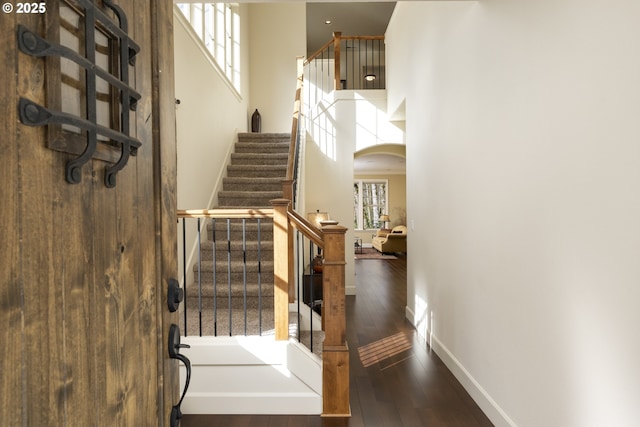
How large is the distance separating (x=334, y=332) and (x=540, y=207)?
4.78ft

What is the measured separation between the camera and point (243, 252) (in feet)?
10.9

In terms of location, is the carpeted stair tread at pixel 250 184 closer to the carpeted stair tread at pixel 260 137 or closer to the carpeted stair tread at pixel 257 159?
the carpeted stair tread at pixel 257 159

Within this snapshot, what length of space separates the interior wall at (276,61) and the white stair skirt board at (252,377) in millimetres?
6005

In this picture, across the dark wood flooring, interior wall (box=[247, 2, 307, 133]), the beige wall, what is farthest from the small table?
the dark wood flooring

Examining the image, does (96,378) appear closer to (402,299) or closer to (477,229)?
(477,229)

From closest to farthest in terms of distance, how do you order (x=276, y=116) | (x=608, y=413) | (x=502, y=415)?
(x=608, y=413)
(x=502, y=415)
(x=276, y=116)

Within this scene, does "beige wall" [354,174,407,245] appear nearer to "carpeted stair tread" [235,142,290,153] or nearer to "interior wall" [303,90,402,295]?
"interior wall" [303,90,402,295]

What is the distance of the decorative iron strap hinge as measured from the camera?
533 mm

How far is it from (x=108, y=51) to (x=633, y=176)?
1644mm

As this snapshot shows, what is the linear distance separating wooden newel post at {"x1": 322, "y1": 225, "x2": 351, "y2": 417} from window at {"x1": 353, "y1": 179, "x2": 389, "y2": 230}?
37.8ft

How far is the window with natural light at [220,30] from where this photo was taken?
15.3 feet

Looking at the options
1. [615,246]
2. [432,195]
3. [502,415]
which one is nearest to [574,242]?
[615,246]

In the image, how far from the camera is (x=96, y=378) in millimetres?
695

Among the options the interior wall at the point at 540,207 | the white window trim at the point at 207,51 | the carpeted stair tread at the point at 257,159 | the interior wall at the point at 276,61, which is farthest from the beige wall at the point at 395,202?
the interior wall at the point at 540,207
